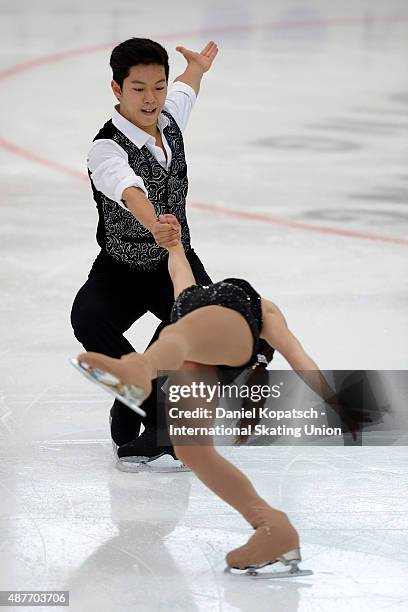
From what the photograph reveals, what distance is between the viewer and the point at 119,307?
371cm

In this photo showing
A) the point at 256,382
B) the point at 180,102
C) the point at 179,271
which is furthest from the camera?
the point at 180,102

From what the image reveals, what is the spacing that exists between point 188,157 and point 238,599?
4976 millimetres

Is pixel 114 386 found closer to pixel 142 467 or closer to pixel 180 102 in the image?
pixel 142 467

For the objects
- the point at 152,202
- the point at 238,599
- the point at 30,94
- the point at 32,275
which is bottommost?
the point at 238,599

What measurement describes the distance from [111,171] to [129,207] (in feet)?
0.51

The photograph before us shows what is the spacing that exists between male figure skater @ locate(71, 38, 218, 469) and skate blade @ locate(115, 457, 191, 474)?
2 cm

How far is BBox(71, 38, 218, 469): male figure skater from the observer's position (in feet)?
11.5

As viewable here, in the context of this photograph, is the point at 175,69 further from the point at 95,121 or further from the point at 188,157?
the point at 188,157

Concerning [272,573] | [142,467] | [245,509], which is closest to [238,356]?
[245,509]

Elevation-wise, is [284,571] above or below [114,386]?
below

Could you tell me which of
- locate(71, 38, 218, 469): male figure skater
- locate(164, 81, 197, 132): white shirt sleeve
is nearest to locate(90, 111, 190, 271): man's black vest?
locate(71, 38, 218, 469): male figure skater

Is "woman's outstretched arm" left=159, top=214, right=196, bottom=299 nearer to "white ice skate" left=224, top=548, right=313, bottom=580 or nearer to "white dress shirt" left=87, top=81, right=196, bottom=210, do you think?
"white dress shirt" left=87, top=81, right=196, bottom=210

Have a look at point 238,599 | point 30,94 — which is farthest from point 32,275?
point 30,94

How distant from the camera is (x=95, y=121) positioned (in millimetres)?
8680
